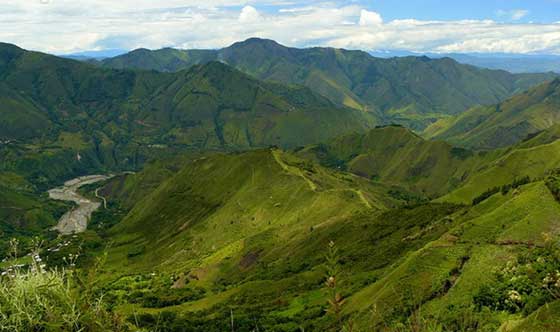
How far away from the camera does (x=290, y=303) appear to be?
108m

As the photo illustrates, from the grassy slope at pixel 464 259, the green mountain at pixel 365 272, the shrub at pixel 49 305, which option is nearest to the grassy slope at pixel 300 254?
the green mountain at pixel 365 272

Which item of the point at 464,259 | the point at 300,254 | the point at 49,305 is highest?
the point at 49,305

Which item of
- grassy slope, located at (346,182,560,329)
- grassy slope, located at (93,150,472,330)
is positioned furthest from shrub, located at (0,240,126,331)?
grassy slope, located at (93,150,472,330)

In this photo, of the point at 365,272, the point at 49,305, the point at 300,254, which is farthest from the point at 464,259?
the point at 300,254

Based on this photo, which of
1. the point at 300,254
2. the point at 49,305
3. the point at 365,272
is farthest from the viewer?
the point at 300,254

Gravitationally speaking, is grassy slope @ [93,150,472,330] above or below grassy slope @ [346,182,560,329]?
below

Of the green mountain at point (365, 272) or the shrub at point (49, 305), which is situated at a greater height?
the shrub at point (49, 305)

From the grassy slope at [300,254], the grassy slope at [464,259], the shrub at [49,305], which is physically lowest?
the grassy slope at [300,254]

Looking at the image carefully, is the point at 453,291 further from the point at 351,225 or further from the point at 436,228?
the point at 351,225

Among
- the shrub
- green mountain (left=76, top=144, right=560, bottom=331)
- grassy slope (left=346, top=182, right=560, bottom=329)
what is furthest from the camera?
grassy slope (left=346, top=182, right=560, bottom=329)

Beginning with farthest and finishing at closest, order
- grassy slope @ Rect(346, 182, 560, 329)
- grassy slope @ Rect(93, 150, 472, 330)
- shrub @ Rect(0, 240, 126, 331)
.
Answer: grassy slope @ Rect(93, 150, 472, 330)
grassy slope @ Rect(346, 182, 560, 329)
shrub @ Rect(0, 240, 126, 331)

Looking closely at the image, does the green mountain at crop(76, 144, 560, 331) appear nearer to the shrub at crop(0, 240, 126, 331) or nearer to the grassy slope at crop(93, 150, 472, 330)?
the grassy slope at crop(93, 150, 472, 330)

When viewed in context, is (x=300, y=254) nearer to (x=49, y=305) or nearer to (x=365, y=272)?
(x=365, y=272)

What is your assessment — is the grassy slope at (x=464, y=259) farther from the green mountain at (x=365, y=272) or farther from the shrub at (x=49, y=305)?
the shrub at (x=49, y=305)
